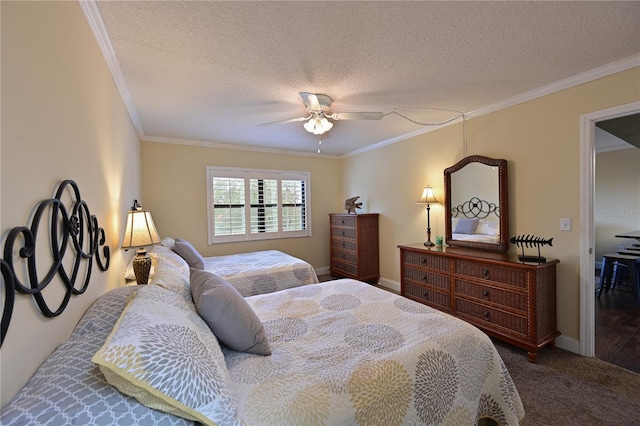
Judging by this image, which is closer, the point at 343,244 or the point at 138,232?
the point at 138,232

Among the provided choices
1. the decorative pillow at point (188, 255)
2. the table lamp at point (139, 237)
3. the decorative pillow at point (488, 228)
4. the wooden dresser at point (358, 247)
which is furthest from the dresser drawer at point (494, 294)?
the table lamp at point (139, 237)

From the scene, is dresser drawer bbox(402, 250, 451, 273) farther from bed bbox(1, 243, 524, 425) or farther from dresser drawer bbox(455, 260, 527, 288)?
bed bbox(1, 243, 524, 425)

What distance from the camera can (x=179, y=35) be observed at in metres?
1.71

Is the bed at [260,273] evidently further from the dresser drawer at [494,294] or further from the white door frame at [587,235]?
the white door frame at [587,235]

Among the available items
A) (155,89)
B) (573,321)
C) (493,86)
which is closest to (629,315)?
(573,321)

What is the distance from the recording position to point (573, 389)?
1958 millimetres

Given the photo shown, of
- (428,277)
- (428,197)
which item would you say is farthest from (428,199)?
(428,277)

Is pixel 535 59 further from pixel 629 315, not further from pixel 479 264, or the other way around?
pixel 629 315

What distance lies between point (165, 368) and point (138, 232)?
160 cm

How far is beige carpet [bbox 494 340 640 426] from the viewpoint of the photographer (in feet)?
Result: 5.62

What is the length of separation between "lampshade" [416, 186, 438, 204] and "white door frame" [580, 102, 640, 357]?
1.48m

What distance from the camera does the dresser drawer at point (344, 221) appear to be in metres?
4.57

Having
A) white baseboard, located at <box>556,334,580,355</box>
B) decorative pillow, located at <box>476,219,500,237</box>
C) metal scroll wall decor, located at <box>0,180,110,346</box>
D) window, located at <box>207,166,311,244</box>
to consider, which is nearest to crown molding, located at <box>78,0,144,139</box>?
metal scroll wall decor, located at <box>0,180,110,346</box>

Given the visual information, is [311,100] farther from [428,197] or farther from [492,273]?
[492,273]
